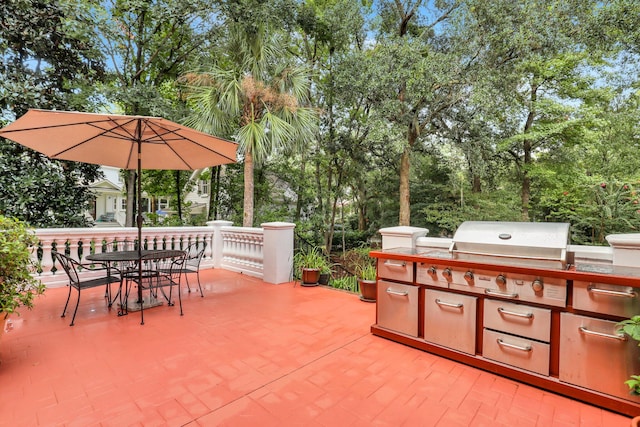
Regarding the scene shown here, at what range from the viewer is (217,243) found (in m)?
6.25

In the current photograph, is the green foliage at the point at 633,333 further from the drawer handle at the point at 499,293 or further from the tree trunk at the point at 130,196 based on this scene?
the tree trunk at the point at 130,196

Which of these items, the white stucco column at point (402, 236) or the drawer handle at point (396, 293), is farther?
the white stucco column at point (402, 236)

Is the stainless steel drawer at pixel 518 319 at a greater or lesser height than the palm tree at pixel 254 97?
lesser

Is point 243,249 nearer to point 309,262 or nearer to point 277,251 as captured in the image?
point 277,251

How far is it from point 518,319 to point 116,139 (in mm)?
4808

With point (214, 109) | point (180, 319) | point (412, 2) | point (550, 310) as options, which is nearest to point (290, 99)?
point (214, 109)

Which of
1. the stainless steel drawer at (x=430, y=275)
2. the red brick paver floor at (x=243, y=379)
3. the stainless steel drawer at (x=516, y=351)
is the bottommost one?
the red brick paver floor at (x=243, y=379)

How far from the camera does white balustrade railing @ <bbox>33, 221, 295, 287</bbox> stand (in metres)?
4.58

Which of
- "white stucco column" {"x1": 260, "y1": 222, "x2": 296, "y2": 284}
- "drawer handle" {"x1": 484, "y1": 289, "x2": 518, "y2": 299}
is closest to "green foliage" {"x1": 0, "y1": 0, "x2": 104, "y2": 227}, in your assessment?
"white stucco column" {"x1": 260, "y1": 222, "x2": 296, "y2": 284}

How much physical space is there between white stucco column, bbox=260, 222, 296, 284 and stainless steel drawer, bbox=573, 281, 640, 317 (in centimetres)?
386

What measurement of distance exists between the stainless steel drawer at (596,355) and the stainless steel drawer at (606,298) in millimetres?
75

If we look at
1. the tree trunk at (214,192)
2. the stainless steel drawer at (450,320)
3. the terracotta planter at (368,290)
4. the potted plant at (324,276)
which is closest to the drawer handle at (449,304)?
the stainless steel drawer at (450,320)

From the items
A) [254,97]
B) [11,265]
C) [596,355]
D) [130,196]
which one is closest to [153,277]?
[11,265]

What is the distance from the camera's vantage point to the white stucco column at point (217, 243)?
20.4 ft
